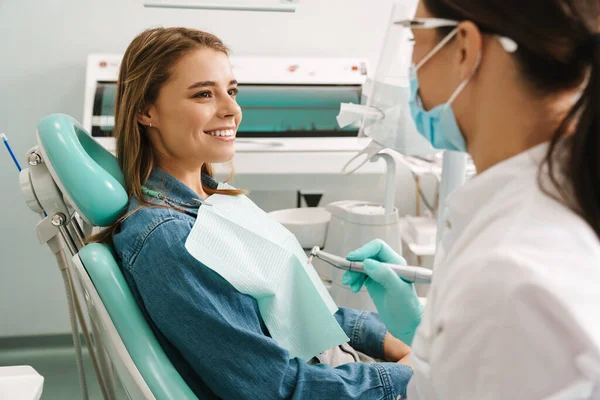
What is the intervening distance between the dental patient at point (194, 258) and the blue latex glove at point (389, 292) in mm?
86

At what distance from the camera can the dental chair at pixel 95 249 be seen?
0.99m

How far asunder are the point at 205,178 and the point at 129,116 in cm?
30

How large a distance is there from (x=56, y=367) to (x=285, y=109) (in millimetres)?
1490

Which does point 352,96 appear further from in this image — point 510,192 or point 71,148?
point 510,192

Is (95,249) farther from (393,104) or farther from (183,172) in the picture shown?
(393,104)

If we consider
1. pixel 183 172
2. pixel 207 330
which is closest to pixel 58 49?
pixel 183 172

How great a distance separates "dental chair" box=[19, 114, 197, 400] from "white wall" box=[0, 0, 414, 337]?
56.6 inches

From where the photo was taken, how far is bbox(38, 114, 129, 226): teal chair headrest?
105cm

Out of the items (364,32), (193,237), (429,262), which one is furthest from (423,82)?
(364,32)

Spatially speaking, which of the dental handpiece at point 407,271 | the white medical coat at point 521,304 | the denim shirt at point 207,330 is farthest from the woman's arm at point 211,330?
the white medical coat at point 521,304

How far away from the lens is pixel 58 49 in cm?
246

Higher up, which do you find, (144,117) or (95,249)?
(144,117)

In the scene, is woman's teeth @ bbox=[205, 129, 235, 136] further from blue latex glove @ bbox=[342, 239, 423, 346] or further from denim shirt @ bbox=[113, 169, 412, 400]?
blue latex glove @ bbox=[342, 239, 423, 346]

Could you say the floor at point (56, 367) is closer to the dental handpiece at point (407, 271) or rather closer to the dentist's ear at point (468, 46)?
the dental handpiece at point (407, 271)
